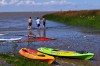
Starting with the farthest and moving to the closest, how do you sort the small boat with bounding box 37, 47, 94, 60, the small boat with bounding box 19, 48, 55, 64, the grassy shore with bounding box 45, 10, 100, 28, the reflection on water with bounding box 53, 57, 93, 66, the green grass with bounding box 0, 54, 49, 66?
the grassy shore with bounding box 45, 10, 100, 28 → the small boat with bounding box 37, 47, 94, 60 → the reflection on water with bounding box 53, 57, 93, 66 → the small boat with bounding box 19, 48, 55, 64 → the green grass with bounding box 0, 54, 49, 66

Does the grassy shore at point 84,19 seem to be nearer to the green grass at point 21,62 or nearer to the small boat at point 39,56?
the small boat at point 39,56

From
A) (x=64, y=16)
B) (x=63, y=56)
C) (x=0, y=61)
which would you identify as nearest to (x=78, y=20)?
(x=64, y=16)

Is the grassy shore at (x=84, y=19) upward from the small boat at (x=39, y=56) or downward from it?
downward

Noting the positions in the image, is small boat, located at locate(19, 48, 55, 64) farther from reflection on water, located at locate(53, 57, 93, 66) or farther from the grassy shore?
the grassy shore

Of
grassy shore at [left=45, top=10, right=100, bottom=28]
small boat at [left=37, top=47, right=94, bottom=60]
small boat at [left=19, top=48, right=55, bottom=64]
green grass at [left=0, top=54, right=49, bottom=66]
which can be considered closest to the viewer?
green grass at [left=0, top=54, right=49, bottom=66]

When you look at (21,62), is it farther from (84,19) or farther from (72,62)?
(84,19)

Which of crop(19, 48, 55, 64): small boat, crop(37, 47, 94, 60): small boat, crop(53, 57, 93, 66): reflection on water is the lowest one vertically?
crop(53, 57, 93, 66): reflection on water

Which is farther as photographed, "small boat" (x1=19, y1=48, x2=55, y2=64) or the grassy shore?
the grassy shore

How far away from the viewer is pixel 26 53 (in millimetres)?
23469

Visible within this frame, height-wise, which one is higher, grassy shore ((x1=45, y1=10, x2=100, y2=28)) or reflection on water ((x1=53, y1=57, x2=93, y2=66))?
reflection on water ((x1=53, y1=57, x2=93, y2=66))

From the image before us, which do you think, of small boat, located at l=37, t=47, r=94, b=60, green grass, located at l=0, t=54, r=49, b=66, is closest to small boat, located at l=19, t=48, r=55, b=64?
green grass, located at l=0, t=54, r=49, b=66

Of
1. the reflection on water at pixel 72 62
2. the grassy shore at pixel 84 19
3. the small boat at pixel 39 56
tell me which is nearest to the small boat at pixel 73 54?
the reflection on water at pixel 72 62

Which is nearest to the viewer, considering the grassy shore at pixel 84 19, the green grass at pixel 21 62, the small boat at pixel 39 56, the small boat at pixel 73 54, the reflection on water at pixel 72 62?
the green grass at pixel 21 62

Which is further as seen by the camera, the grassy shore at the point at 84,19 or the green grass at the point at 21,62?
the grassy shore at the point at 84,19
